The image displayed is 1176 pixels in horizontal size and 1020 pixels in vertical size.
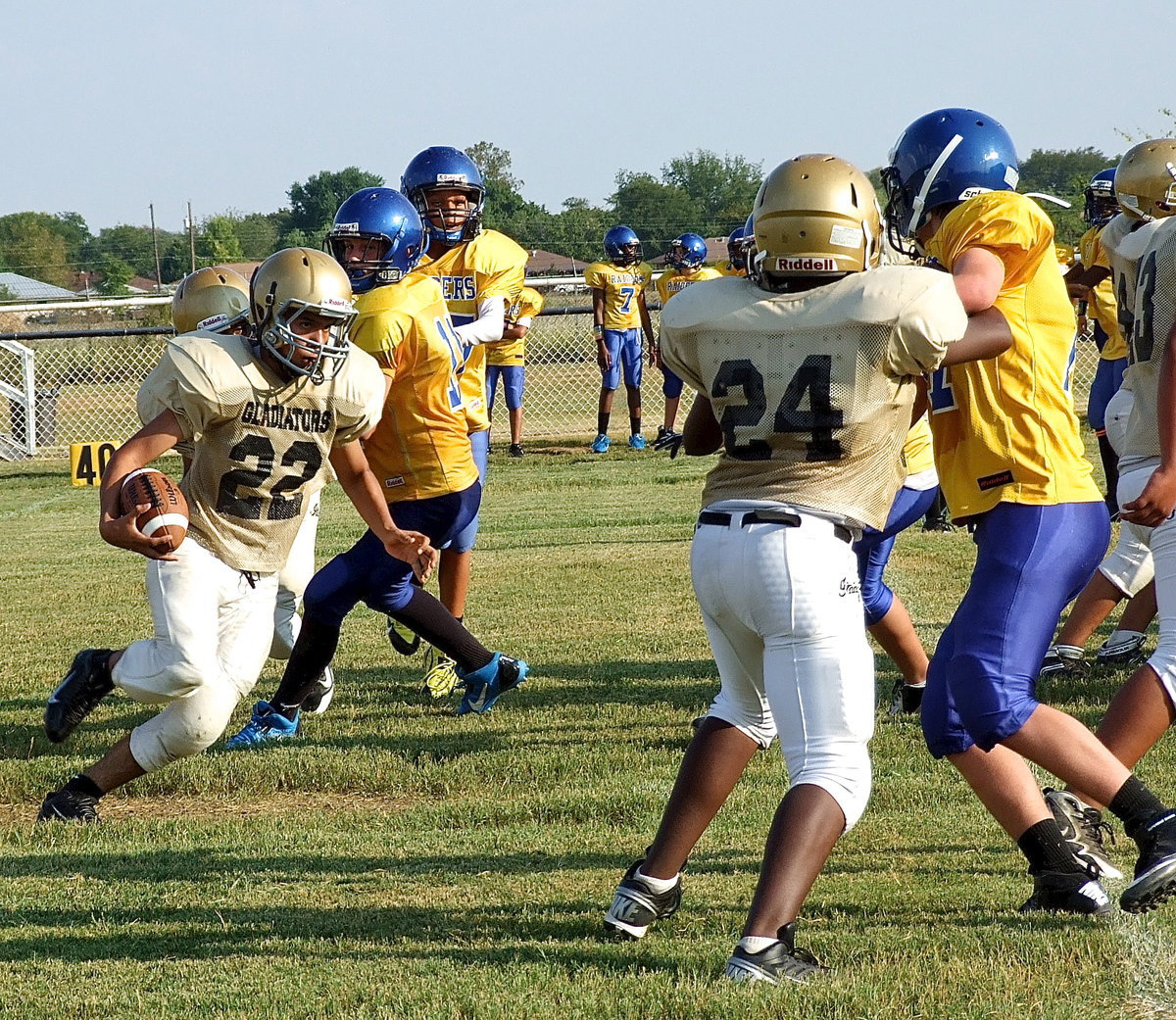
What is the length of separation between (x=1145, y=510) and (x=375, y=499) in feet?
8.06

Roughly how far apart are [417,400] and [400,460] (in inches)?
9.6

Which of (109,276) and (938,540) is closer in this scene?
(938,540)

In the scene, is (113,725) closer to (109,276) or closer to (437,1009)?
(437,1009)

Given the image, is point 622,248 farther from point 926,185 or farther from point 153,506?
point 926,185

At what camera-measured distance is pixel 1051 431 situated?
352 cm

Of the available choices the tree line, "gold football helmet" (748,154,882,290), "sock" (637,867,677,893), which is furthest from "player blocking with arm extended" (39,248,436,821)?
the tree line

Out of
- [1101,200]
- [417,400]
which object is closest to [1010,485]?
[417,400]

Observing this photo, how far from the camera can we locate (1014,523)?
3.45 meters

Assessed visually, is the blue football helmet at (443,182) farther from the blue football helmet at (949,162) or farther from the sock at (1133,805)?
the sock at (1133,805)

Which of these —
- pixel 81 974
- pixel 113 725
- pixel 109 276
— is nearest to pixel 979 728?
pixel 81 974

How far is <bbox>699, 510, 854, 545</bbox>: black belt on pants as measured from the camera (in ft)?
10.2

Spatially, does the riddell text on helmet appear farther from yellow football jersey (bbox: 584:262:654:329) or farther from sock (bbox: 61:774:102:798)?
yellow football jersey (bbox: 584:262:654:329)

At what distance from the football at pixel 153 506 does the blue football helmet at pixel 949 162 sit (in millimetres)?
2195

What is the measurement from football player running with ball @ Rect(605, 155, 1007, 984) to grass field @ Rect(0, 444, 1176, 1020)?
1.23 feet
